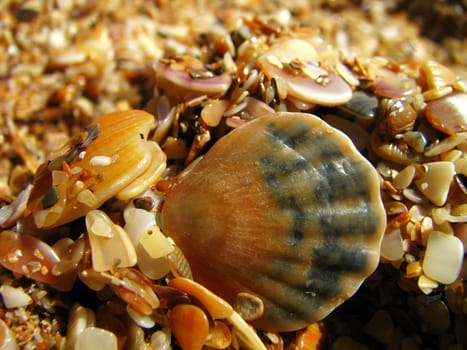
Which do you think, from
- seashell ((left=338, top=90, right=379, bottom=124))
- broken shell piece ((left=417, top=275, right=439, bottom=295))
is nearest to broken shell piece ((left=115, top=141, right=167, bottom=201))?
seashell ((left=338, top=90, right=379, bottom=124))

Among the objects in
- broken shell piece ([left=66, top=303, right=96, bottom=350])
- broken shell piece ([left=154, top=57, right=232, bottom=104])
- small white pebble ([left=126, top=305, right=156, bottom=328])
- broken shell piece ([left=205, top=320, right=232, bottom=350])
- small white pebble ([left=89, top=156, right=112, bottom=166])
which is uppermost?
broken shell piece ([left=154, top=57, right=232, bottom=104])

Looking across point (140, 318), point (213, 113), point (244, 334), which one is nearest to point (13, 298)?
point (140, 318)

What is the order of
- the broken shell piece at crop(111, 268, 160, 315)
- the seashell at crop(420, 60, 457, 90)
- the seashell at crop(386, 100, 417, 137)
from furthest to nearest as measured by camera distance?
1. the seashell at crop(420, 60, 457, 90)
2. the seashell at crop(386, 100, 417, 137)
3. the broken shell piece at crop(111, 268, 160, 315)

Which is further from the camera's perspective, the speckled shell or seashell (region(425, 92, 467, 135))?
seashell (region(425, 92, 467, 135))

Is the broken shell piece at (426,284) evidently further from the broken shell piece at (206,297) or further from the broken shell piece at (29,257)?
the broken shell piece at (29,257)

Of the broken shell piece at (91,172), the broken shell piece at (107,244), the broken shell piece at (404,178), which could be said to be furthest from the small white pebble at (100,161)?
the broken shell piece at (404,178)

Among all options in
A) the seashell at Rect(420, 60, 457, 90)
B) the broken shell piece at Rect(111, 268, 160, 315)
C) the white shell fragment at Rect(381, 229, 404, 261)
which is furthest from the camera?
the seashell at Rect(420, 60, 457, 90)

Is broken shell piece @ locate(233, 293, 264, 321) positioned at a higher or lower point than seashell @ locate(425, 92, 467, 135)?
lower

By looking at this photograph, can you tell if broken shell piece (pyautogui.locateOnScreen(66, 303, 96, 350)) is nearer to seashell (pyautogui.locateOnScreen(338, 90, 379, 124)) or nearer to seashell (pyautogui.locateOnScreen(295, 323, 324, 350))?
seashell (pyautogui.locateOnScreen(295, 323, 324, 350))
